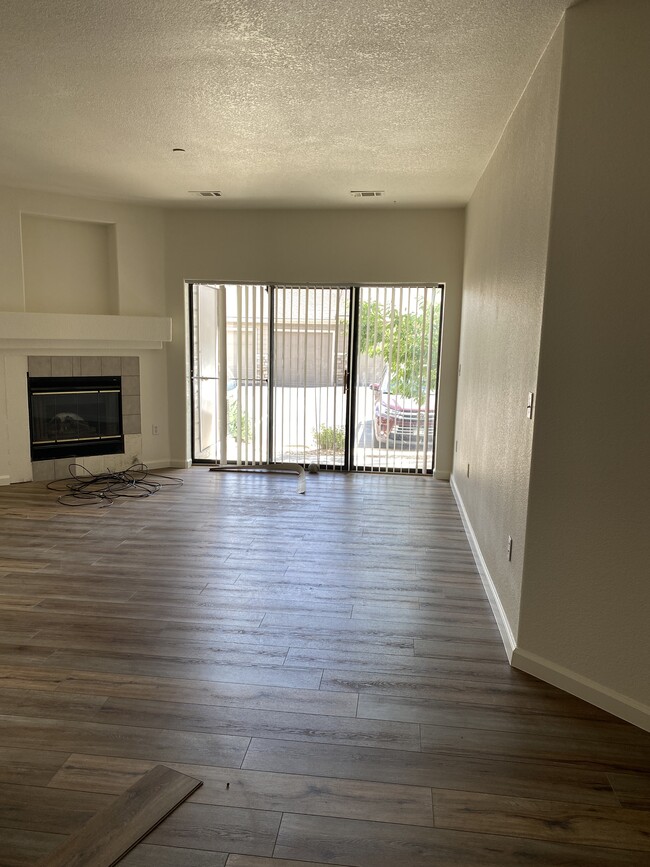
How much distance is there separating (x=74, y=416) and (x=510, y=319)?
14.7 ft

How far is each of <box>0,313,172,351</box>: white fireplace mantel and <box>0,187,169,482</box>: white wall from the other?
0.01 metres

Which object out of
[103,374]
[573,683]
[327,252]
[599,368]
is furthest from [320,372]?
[573,683]

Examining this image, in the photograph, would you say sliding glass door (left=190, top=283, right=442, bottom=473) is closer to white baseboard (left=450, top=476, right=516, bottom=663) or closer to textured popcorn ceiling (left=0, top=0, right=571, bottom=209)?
textured popcorn ceiling (left=0, top=0, right=571, bottom=209)

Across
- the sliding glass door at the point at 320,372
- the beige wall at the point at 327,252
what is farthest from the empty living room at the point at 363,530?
the sliding glass door at the point at 320,372

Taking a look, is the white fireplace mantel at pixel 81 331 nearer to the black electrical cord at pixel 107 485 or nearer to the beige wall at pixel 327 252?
the beige wall at pixel 327 252

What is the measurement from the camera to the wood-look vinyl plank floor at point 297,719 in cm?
172

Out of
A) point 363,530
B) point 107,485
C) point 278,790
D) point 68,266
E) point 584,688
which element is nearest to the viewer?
point 278,790

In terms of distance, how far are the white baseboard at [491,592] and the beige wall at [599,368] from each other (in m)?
0.31

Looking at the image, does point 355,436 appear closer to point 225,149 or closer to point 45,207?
point 225,149

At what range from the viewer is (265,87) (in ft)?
10.0

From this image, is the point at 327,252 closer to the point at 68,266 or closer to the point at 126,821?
the point at 68,266

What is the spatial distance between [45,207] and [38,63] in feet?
9.93

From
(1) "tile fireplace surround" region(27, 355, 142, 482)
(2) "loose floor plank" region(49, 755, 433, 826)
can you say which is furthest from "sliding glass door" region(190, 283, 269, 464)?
(2) "loose floor plank" region(49, 755, 433, 826)

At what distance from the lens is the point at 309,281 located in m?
6.17
